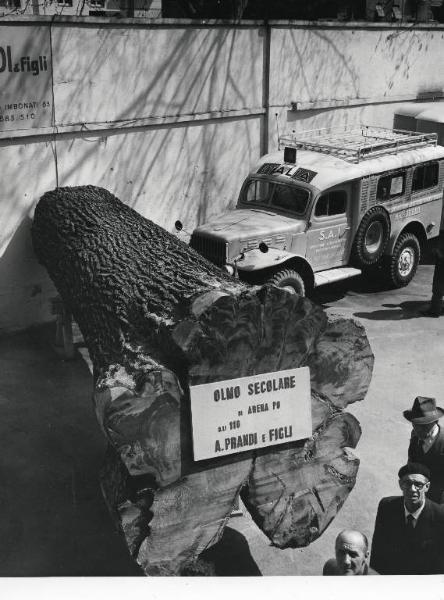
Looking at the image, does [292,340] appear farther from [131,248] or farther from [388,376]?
[388,376]

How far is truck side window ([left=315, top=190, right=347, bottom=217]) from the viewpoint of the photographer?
1023 centimetres

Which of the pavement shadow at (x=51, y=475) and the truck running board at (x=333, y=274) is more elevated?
the truck running board at (x=333, y=274)

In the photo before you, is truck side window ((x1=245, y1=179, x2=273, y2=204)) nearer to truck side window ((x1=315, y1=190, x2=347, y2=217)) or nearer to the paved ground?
truck side window ((x1=315, y1=190, x2=347, y2=217))

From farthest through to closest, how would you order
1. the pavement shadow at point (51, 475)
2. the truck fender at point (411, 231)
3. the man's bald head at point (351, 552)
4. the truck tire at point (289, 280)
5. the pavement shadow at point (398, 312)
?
the truck fender at point (411, 231), the pavement shadow at point (398, 312), the truck tire at point (289, 280), the pavement shadow at point (51, 475), the man's bald head at point (351, 552)

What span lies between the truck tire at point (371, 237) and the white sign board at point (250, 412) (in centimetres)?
611

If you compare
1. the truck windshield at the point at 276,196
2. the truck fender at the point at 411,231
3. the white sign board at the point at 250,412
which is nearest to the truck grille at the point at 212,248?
the truck windshield at the point at 276,196

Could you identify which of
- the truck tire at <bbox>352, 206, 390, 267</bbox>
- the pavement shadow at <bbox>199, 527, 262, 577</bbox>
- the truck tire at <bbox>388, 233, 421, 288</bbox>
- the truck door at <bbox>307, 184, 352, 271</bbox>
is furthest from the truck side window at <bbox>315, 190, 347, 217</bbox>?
the pavement shadow at <bbox>199, 527, 262, 577</bbox>

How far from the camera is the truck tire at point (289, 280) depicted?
9352mm

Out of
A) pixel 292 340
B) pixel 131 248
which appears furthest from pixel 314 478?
pixel 131 248

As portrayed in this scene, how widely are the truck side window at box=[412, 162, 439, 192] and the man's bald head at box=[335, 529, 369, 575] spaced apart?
8.35 metres

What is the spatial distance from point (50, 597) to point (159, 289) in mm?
4001

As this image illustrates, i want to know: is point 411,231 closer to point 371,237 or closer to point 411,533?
point 371,237

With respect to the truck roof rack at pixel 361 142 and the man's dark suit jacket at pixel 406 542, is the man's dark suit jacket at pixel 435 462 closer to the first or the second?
the man's dark suit jacket at pixel 406 542

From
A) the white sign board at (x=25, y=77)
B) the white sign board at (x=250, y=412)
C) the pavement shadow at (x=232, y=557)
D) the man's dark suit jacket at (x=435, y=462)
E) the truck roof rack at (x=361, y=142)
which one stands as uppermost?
the white sign board at (x=25, y=77)
